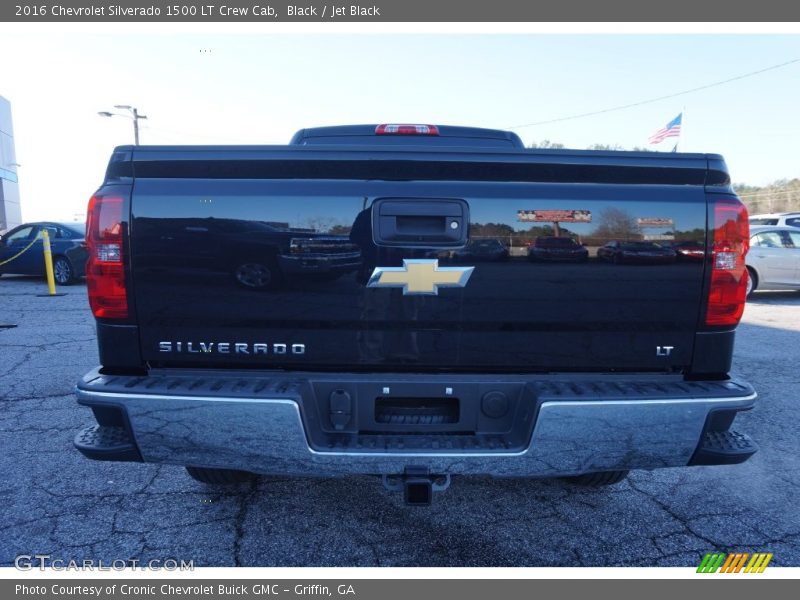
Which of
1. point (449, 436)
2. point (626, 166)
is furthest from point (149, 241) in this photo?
point (626, 166)

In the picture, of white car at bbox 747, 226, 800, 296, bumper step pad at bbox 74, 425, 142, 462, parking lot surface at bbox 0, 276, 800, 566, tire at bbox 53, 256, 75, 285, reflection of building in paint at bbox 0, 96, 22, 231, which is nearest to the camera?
bumper step pad at bbox 74, 425, 142, 462

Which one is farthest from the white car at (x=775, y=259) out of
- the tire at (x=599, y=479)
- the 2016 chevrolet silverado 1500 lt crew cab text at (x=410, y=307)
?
the 2016 chevrolet silverado 1500 lt crew cab text at (x=410, y=307)

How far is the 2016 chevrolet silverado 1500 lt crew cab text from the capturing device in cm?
199

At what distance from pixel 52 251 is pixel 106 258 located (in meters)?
11.9

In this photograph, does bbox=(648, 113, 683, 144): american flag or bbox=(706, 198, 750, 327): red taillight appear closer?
bbox=(706, 198, 750, 327): red taillight

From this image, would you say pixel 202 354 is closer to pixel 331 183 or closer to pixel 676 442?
pixel 331 183

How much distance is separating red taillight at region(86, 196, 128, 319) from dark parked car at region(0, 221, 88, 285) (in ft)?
37.1

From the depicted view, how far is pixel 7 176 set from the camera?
92.1 feet

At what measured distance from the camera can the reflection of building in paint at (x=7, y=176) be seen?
2750 centimetres

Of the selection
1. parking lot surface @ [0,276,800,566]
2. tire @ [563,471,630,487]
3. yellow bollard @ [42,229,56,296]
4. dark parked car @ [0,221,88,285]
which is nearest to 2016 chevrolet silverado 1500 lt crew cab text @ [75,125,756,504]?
parking lot surface @ [0,276,800,566]

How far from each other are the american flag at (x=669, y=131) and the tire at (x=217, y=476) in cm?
1328

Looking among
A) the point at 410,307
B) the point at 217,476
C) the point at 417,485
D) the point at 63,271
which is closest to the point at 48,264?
the point at 63,271

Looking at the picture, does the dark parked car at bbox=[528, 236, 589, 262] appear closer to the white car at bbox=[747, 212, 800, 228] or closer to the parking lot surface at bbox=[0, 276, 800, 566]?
the parking lot surface at bbox=[0, 276, 800, 566]

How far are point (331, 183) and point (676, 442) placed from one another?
5.84ft
